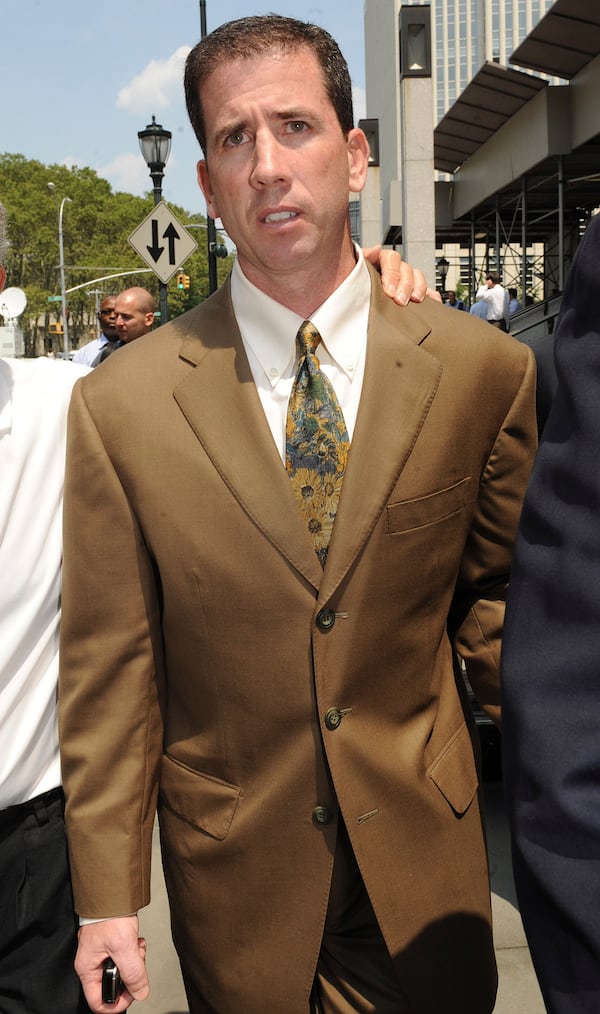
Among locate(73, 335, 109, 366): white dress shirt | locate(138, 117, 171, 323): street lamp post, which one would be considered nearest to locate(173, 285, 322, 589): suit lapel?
locate(73, 335, 109, 366): white dress shirt

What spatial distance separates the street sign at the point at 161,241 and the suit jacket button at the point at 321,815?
15.1 meters

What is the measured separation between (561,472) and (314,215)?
125 centimetres

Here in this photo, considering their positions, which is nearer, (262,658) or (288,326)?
(262,658)

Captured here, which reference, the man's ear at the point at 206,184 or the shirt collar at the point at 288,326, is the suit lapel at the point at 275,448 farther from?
the man's ear at the point at 206,184

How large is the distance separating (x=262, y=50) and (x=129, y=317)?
859cm

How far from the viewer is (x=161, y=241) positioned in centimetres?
1692

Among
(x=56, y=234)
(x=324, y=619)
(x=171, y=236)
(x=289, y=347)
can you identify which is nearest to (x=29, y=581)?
(x=324, y=619)

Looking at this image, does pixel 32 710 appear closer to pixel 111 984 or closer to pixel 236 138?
pixel 111 984

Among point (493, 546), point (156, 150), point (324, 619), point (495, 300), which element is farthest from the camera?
point (495, 300)

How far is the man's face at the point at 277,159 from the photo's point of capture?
7.22ft

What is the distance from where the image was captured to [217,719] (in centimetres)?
221

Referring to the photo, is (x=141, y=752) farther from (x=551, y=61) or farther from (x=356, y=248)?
(x=551, y=61)

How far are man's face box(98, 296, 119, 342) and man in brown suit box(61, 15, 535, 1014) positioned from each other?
854cm

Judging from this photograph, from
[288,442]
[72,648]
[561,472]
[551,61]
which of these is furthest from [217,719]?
[551,61]
